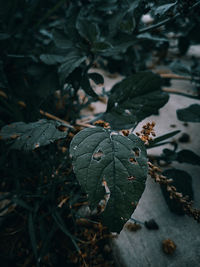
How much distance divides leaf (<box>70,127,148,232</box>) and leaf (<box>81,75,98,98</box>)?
268mm

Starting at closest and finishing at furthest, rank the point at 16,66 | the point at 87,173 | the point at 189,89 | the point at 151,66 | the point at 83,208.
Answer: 1. the point at 87,173
2. the point at 83,208
3. the point at 16,66
4. the point at 189,89
5. the point at 151,66

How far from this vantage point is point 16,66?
107cm

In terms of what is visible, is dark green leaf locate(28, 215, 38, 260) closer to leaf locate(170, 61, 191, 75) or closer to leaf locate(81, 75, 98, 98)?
leaf locate(81, 75, 98, 98)

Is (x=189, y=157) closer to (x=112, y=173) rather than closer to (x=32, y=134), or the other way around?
(x=112, y=173)

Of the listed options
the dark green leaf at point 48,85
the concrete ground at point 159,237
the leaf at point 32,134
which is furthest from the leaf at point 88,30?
the concrete ground at point 159,237

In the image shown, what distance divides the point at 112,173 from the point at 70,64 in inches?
16.4

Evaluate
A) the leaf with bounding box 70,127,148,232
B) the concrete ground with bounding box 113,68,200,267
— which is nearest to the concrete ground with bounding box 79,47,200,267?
the concrete ground with bounding box 113,68,200,267

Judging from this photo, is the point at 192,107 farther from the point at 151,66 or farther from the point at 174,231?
the point at 151,66

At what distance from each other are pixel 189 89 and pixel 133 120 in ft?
3.02

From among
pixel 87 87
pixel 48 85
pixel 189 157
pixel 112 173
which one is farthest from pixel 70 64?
pixel 189 157

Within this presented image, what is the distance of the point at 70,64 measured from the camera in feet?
2.18

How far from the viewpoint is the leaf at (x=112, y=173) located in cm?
42

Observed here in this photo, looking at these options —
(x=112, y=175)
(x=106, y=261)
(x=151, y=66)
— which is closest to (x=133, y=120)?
(x=112, y=175)

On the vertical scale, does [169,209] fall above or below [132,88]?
below
